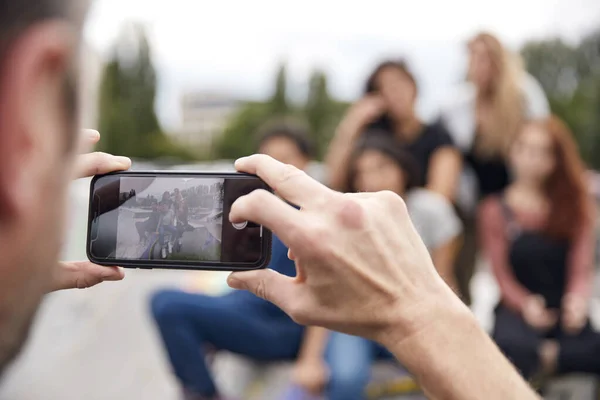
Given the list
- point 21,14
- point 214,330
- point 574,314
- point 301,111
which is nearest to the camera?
point 21,14

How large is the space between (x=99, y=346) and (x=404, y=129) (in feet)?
6.77

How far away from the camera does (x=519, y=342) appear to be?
2.48 meters

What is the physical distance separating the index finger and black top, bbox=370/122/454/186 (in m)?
1.94

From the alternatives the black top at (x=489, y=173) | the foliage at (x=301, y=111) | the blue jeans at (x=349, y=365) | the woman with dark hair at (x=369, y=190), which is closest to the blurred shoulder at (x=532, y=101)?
the black top at (x=489, y=173)

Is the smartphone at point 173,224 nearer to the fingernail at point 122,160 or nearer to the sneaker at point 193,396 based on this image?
the fingernail at point 122,160

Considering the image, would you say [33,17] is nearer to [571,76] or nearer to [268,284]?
[268,284]

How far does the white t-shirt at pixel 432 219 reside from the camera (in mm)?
2482

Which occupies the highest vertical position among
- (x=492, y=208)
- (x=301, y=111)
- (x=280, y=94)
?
(x=492, y=208)

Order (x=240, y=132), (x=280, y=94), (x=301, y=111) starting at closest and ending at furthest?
(x=280, y=94)
(x=240, y=132)
(x=301, y=111)

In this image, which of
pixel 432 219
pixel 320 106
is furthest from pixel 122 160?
pixel 320 106

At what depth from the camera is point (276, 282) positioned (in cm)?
92

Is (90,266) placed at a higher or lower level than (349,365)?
higher

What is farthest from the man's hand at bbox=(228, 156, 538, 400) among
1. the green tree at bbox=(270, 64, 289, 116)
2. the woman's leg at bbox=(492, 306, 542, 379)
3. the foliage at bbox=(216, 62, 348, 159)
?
the green tree at bbox=(270, 64, 289, 116)

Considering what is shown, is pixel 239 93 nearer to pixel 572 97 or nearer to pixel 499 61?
pixel 572 97
